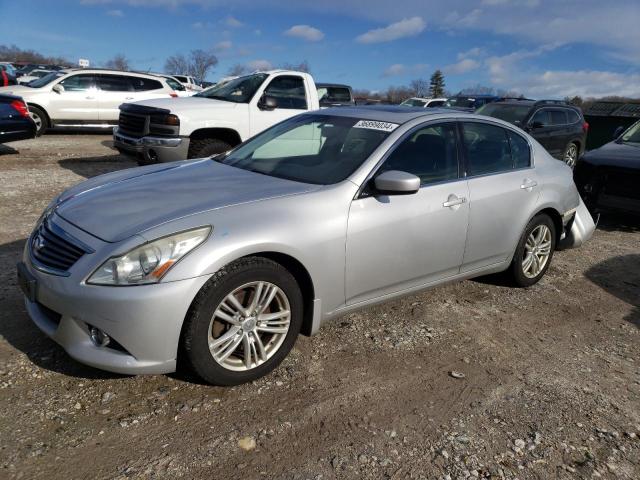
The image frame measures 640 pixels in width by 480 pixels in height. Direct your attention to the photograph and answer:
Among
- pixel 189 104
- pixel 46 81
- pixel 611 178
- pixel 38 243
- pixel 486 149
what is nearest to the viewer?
pixel 38 243

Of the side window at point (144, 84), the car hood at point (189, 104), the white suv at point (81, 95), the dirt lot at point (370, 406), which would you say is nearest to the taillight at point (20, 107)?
the white suv at point (81, 95)

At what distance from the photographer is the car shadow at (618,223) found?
730cm

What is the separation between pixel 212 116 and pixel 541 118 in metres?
7.10

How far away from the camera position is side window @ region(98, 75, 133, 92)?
13227 millimetres

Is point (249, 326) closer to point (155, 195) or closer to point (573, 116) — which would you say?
point (155, 195)

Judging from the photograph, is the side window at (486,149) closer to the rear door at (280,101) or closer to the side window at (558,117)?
the rear door at (280,101)

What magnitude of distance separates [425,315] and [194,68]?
72476 mm

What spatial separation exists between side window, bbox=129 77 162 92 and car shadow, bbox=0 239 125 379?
10749mm

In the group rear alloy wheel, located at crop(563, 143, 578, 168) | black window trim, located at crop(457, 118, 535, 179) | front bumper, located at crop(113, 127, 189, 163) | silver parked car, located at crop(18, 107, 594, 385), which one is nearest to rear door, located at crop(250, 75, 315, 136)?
front bumper, located at crop(113, 127, 189, 163)

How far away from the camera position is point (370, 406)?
2893 millimetres

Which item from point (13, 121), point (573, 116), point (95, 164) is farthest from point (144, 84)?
point (573, 116)

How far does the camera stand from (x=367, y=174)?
11.1 feet

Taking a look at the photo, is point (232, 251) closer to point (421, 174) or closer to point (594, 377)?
point (421, 174)

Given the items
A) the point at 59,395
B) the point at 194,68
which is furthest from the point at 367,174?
the point at 194,68
